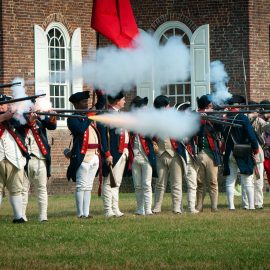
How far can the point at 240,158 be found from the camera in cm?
1944

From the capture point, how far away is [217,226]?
15625 millimetres

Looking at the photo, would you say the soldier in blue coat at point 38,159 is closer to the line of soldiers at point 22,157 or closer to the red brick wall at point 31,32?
the line of soldiers at point 22,157

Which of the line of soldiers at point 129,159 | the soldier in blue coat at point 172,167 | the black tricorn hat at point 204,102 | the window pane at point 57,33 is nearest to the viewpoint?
the line of soldiers at point 129,159

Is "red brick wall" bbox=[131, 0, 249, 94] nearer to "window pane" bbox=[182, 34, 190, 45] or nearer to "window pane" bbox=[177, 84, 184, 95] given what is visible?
"window pane" bbox=[182, 34, 190, 45]

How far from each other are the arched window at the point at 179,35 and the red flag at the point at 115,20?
33.6 ft

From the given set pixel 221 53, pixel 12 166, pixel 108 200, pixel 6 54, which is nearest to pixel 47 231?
pixel 12 166

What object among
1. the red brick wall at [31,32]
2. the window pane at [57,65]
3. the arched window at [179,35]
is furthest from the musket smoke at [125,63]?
the arched window at [179,35]

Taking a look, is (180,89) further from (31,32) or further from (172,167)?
(172,167)

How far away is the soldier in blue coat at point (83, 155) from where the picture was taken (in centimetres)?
1730

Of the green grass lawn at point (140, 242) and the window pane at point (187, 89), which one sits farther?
the window pane at point (187, 89)

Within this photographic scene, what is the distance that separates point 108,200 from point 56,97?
31.1 feet

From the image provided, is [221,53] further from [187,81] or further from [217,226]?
[217,226]

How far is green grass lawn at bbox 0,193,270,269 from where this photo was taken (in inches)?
464

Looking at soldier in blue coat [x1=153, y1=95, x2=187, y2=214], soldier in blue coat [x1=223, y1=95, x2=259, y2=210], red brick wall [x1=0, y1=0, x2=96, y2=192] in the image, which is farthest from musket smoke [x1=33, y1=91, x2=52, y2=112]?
red brick wall [x1=0, y1=0, x2=96, y2=192]
